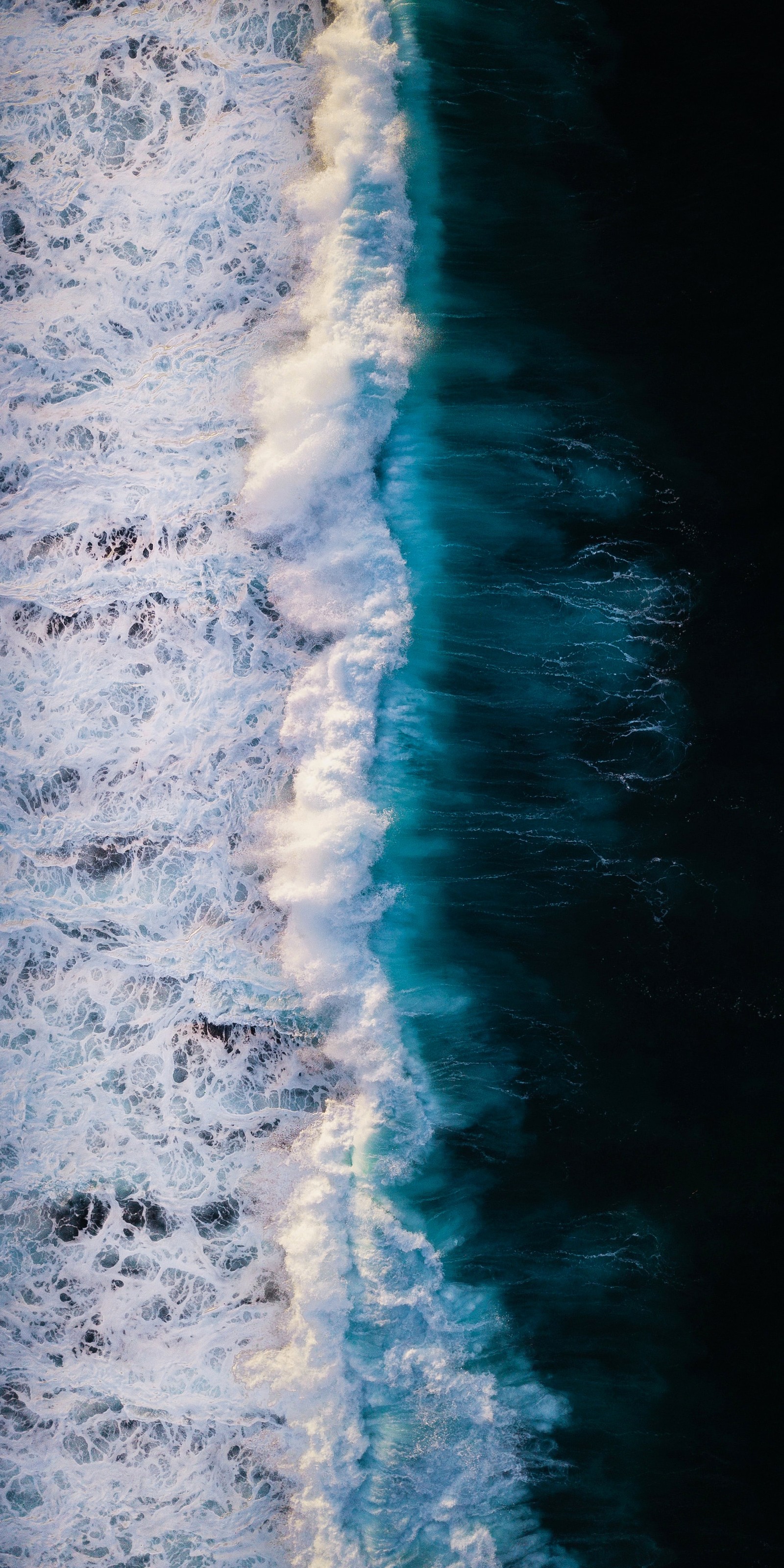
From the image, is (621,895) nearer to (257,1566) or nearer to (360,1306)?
(360,1306)

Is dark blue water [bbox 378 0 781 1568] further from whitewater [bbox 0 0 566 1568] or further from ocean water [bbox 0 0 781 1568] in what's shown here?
whitewater [bbox 0 0 566 1568]

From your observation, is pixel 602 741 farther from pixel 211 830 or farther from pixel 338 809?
pixel 211 830

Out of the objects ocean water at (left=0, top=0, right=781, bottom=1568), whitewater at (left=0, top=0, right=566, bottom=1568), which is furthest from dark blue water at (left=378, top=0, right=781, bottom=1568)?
whitewater at (left=0, top=0, right=566, bottom=1568)

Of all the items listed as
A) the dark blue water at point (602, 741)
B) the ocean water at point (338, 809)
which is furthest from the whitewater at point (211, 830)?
the dark blue water at point (602, 741)

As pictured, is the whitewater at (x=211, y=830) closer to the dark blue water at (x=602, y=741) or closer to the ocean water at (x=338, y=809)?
the ocean water at (x=338, y=809)
